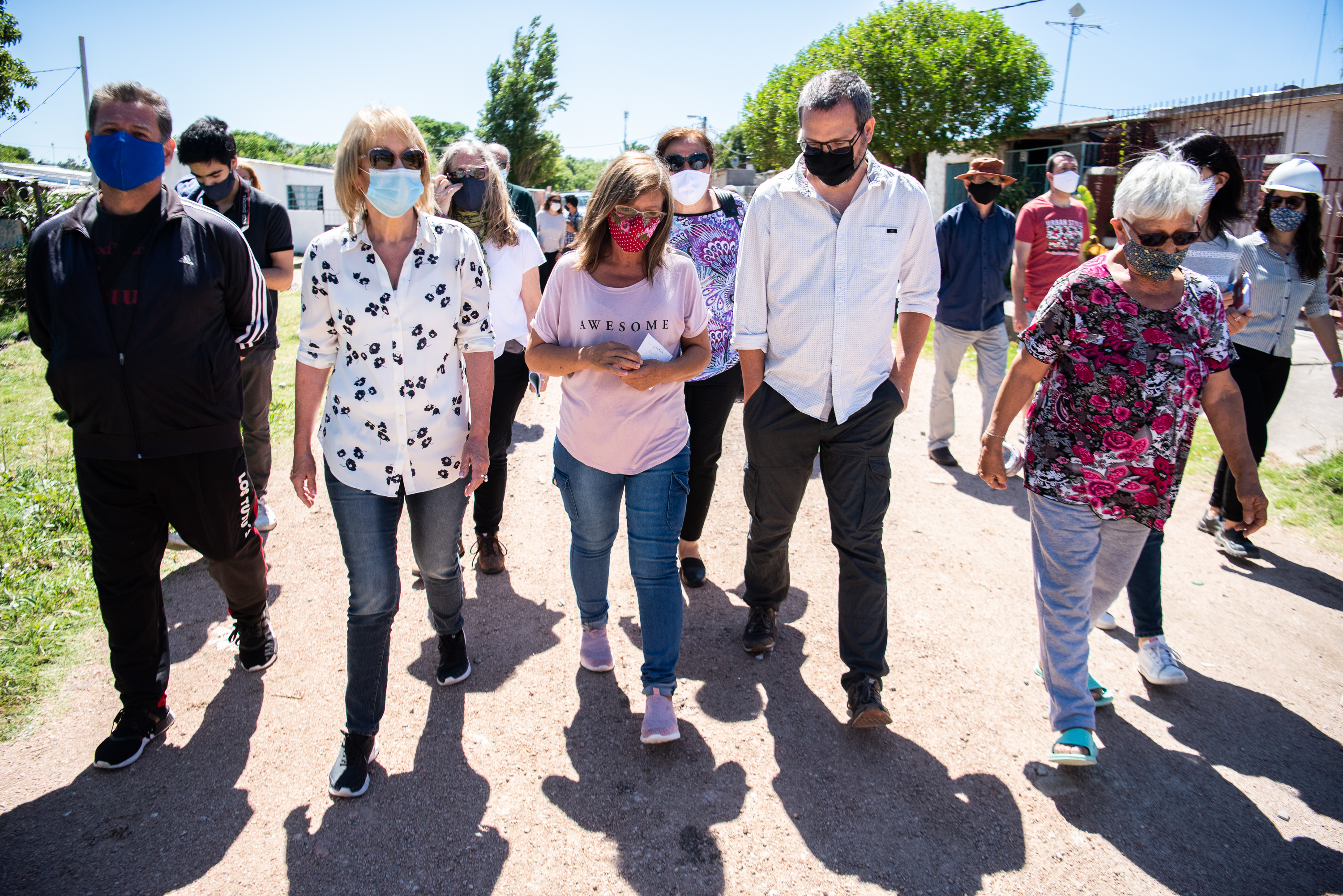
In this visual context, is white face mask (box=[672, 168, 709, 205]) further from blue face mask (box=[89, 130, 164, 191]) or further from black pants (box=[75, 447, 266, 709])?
black pants (box=[75, 447, 266, 709])

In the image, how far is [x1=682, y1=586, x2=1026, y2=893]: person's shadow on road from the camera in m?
2.47

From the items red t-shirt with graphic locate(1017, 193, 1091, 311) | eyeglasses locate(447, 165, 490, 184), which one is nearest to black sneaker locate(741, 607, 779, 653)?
eyeglasses locate(447, 165, 490, 184)

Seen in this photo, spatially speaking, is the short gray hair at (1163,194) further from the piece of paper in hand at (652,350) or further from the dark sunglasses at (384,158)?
the dark sunglasses at (384,158)

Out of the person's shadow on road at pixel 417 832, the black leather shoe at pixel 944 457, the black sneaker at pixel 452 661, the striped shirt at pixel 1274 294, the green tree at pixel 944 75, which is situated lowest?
the person's shadow on road at pixel 417 832

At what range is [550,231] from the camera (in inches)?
464

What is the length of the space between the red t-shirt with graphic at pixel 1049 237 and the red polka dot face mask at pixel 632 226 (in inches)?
167

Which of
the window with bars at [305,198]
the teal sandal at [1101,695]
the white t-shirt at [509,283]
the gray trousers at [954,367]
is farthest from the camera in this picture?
the window with bars at [305,198]

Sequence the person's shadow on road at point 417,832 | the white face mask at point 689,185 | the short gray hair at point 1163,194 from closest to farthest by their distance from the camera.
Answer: the person's shadow on road at point 417,832, the short gray hair at point 1163,194, the white face mask at point 689,185

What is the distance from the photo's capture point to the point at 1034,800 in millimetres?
2738

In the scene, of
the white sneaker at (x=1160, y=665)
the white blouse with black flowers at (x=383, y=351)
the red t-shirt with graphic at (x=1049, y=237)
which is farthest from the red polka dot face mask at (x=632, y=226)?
the red t-shirt with graphic at (x=1049, y=237)

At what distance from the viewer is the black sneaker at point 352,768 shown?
2.71m

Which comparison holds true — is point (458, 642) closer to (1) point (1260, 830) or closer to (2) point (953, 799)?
(2) point (953, 799)

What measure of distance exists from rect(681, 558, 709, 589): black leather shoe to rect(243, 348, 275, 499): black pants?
254cm

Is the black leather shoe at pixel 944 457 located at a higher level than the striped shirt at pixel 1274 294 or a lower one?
lower
